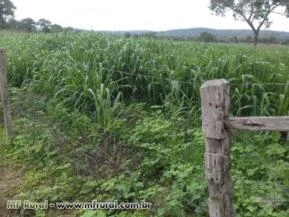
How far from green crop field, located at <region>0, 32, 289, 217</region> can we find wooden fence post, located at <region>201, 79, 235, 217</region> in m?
0.81

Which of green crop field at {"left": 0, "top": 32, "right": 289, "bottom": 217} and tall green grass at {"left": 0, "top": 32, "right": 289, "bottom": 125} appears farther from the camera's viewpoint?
tall green grass at {"left": 0, "top": 32, "right": 289, "bottom": 125}

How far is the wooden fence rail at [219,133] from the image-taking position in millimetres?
1736

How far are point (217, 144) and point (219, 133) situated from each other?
6 centimetres

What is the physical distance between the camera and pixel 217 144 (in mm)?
1797

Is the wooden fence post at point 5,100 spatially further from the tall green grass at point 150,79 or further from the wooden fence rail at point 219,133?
the wooden fence rail at point 219,133

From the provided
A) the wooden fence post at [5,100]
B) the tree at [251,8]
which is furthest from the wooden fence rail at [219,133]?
the tree at [251,8]

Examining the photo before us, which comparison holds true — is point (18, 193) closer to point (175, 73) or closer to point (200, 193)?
point (200, 193)

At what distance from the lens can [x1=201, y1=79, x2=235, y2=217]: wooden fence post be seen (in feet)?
5.74

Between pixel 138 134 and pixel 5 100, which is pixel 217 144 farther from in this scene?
pixel 5 100

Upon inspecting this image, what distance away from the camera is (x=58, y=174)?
11.7 feet

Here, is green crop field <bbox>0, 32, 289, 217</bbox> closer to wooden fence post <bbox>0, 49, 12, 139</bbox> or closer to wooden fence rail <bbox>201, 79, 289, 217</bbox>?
wooden fence post <bbox>0, 49, 12, 139</bbox>

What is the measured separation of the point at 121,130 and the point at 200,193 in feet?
4.69

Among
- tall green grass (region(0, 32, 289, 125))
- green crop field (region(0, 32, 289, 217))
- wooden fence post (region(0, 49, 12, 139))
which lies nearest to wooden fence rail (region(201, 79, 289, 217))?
green crop field (region(0, 32, 289, 217))

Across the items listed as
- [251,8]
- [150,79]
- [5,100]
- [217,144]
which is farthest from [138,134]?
[251,8]
